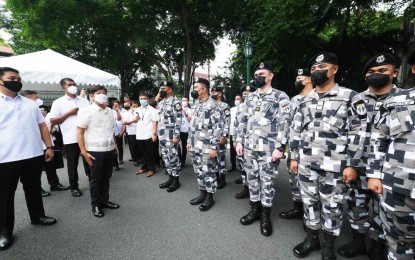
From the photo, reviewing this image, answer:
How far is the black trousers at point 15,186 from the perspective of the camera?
2.96 metres

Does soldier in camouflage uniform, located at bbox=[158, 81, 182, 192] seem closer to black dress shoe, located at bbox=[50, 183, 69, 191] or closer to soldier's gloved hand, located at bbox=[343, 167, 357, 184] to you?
black dress shoe, located at bbox=[50, 183, 69, 191]

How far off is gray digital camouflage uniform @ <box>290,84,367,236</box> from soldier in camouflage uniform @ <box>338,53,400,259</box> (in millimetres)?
170

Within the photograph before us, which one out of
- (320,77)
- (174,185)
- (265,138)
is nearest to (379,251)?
(265,138)

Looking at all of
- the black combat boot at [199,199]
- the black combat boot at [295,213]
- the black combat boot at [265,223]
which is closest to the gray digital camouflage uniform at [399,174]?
the black combat boot at [265,223]

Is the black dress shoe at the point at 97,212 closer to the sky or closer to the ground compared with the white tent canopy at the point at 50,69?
closer to the ground

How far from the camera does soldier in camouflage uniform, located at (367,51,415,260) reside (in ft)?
6.15

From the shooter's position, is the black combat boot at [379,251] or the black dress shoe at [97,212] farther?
the black dress shoe at [97,212]

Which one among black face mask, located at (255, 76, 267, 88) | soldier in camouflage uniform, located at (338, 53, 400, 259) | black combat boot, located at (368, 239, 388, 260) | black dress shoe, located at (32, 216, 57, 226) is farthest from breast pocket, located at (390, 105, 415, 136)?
black dress shoe, located at (32, 216, 57, 226)

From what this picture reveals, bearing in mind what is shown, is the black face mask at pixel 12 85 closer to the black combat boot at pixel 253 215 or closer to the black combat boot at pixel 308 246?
the black combat boot at pixel 253 215

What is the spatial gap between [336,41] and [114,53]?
15.5 metres

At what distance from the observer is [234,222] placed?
138 inches

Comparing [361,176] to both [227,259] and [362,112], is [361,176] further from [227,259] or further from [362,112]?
[227,259]

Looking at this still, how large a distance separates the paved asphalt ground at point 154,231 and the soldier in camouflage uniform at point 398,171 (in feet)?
3.13

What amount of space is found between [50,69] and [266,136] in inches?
254
